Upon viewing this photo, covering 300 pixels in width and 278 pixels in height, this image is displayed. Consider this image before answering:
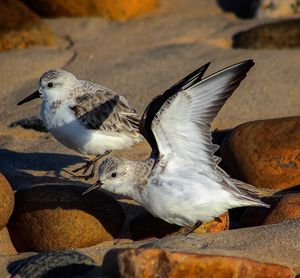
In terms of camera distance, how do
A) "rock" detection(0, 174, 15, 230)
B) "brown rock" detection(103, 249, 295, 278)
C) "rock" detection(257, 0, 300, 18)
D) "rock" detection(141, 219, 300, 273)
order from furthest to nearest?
"rock" detection(257, 0, 300, 18), "rock" detection(0, 174, 15, 230), "rock" detection(141, 219, 300, 273), "brown rock" detection(103, 249, 295, 278)

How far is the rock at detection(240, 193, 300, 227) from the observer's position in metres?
6.76

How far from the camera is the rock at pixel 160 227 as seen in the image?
6.81m

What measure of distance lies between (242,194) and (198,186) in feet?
1.23

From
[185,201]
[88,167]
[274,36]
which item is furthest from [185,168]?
[274,36]

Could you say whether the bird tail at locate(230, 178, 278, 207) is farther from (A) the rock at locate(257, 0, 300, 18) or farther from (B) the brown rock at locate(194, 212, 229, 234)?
(A) the rock at locate(257, 0, 300, 18)

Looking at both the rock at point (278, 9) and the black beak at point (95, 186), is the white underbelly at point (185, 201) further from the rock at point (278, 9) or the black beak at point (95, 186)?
the rock at point (278, 9)

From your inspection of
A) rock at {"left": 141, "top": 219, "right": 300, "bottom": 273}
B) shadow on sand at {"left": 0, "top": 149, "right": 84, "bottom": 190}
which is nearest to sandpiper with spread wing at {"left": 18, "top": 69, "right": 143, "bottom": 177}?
shadow on sand at {"left": 0, "top": 149, "right": 84, "bottom": 190}

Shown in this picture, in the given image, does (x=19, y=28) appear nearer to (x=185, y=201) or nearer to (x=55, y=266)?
(x=185, y=201)

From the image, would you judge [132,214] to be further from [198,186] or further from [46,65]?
[46,65]

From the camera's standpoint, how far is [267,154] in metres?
7.67

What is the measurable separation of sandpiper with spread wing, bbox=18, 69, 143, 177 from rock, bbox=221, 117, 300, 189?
922mm

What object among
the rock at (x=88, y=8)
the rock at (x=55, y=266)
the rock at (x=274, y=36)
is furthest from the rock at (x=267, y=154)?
the rock at (x=88, y=8)

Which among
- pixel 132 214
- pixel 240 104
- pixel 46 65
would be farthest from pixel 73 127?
pixel 46 65

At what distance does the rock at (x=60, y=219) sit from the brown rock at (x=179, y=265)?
1.37 m
